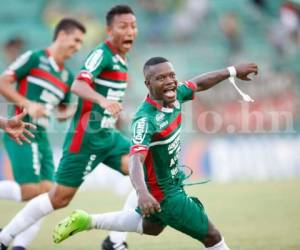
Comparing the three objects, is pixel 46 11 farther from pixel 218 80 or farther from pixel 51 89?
pixel 218 80

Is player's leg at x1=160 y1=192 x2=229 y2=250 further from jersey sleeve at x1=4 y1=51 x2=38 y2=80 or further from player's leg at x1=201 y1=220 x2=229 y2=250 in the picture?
jersey sleeve at x1=4 y1=51 x2=38 y2=80

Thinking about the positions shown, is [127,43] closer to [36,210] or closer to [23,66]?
[23,66]

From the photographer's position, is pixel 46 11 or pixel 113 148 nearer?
pixel 113 148

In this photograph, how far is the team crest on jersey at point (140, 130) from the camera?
6.12 metres

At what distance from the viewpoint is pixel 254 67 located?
23.6ft

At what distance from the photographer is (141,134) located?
20.2ft

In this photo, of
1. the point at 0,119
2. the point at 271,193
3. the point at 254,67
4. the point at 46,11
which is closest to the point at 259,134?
the point at 271,193

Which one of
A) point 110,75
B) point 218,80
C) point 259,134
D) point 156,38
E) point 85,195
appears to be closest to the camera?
point 218,80

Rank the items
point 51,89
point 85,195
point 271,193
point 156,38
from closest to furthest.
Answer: point 51,89, point 271,193, point 85,195, point 156,38

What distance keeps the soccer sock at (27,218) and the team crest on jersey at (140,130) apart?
→ 1.95 meters

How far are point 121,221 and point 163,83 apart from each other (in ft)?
4.36

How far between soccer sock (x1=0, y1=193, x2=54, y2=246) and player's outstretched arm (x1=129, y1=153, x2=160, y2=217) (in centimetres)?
200

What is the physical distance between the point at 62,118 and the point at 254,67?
9.24ft

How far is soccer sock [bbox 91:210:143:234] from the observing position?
6.84 meters
